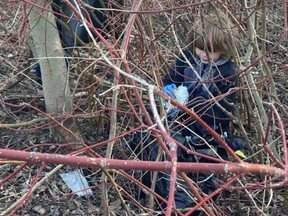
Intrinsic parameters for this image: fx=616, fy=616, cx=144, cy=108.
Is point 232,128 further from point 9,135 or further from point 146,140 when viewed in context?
point 9,135

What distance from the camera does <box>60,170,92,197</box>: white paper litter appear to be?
362 centimetres

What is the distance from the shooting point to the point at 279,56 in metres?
5.14

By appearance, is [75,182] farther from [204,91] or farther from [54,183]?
[204,91]

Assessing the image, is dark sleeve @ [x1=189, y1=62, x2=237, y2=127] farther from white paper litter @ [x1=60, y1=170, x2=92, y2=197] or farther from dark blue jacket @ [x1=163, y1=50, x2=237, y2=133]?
white paper litter @ [x1=60, y1=170, x2=92, y2=197]

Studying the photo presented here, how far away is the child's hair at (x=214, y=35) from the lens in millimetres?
3283

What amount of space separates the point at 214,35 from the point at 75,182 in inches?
46.9

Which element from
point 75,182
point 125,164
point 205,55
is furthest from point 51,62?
point 125,164

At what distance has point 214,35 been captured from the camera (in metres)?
3.42

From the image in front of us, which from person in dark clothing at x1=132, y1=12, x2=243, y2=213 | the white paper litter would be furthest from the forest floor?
person in dark clothing at x1=132, y1=12, x2=243, y2=213

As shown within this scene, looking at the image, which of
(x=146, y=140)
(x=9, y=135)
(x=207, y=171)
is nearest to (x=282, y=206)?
(x=146, y=140)

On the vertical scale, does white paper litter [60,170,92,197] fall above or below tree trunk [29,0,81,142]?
below

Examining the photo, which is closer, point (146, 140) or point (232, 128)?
point (146, 140)

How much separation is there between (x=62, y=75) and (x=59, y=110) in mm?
245

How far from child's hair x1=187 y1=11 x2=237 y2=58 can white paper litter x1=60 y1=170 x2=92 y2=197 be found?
3.37 feet
